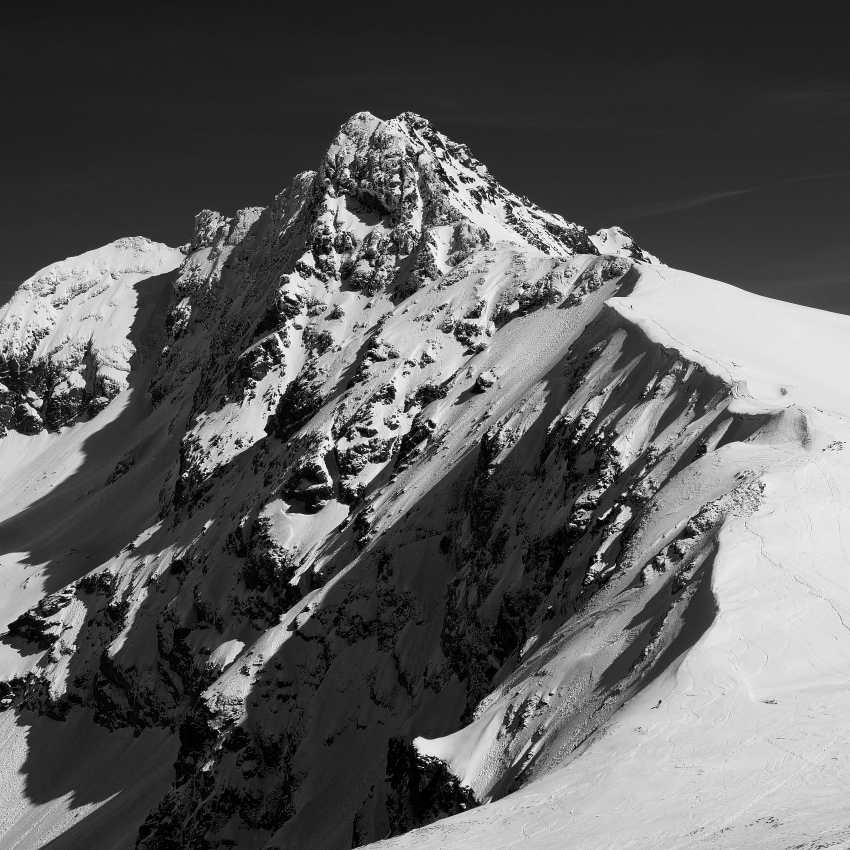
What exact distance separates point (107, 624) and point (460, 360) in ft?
169

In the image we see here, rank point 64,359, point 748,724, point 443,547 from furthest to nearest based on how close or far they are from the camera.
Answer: point 64,359, point 443,547, point 748,724

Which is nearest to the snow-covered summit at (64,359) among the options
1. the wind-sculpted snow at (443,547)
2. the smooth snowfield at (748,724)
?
the wind-sculpted snow at (443,547)

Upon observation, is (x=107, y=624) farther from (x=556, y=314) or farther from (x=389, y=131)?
(x=389, y=131)

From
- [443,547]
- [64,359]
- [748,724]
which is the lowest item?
[443,547]

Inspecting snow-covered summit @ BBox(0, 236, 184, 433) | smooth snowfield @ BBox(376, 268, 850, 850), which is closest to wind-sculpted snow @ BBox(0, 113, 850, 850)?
smooth snowfield @ BBox(376, 268, 850, 850)

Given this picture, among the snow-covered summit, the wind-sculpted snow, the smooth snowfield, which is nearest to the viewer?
the smooth snowfield

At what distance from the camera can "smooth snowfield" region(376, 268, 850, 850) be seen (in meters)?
24.3

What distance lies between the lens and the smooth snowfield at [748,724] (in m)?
24.3

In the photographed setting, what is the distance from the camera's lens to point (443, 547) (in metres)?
76.1

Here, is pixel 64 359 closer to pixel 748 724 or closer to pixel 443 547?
pixel 443 547

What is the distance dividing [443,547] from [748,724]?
4827cm

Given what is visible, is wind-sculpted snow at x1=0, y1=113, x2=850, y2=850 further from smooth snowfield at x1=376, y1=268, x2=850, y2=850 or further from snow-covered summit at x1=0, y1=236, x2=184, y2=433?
snow-covered summit at x1=0, y1=236, x2=184, y2=433

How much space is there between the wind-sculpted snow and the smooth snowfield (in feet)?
0.45

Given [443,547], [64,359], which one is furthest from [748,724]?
[64,359]
